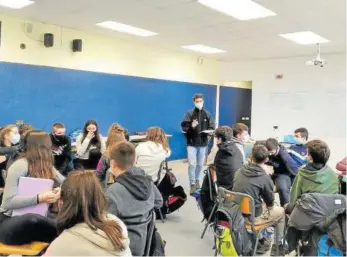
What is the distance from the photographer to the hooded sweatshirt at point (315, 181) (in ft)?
9.12

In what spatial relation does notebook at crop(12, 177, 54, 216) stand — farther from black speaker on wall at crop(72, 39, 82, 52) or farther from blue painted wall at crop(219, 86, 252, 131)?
blue painted wall at crop(219, 86, 252, 131)

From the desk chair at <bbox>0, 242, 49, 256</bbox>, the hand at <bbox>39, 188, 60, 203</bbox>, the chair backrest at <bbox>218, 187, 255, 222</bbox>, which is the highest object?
the hand at <bbox>39, 188, 60, 203</bbox>

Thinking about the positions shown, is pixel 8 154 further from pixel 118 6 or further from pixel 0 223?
pixel 118 6

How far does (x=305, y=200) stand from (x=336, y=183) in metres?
0.43

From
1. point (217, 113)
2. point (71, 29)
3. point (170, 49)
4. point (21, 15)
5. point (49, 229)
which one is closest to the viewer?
point (49, 229)

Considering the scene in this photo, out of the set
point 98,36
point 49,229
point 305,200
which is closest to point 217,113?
point 98,36

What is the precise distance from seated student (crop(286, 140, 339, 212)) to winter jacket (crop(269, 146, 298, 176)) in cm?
94

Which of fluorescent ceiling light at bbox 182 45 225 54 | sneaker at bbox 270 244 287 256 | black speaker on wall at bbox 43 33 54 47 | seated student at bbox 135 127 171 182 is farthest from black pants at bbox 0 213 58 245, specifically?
fluorescent ceiling light at bbox 182 45 225 54

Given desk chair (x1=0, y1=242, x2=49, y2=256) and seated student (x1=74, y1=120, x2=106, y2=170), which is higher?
seated student (x1=74, y1=120, x2=106, y2=170)

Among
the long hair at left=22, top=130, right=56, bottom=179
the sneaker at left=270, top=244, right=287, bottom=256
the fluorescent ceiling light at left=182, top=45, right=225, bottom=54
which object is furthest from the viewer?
the fluorescent ceiling light at left=182, top=45, right=225, bottom=54

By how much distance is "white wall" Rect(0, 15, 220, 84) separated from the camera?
19.9 feet

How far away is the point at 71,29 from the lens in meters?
6.76

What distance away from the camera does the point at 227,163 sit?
367 centimetres

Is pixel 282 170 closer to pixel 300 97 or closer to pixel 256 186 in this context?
pixel 256 186
